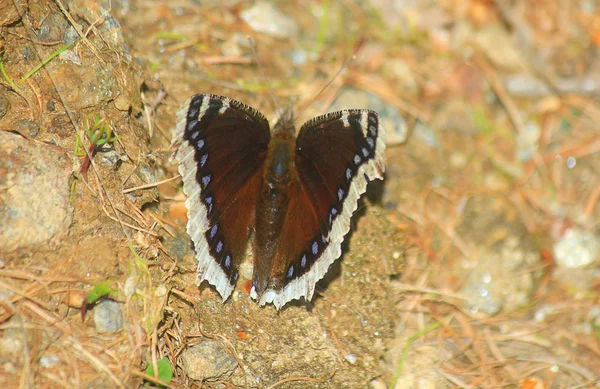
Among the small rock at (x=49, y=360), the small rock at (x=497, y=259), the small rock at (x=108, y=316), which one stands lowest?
the small rock at (x=497, y=259)

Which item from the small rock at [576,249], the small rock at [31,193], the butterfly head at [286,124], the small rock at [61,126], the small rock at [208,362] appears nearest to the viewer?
the small rock at [31,193]

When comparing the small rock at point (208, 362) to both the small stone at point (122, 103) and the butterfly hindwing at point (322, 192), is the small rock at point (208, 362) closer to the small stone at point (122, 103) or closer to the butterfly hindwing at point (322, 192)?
the butterfly hindwing at point (322, 192)

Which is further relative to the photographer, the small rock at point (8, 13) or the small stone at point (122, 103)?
the small stone at point (122, 103)

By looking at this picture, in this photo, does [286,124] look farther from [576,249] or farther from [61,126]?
A: [576,249]

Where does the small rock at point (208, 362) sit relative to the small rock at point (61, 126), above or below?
below

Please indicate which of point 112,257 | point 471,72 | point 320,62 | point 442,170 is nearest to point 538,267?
point 442,170

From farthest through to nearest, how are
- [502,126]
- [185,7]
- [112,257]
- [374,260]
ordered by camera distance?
1. [502,126]
2. [185,7]
3. [374,260]
4. [112,257]

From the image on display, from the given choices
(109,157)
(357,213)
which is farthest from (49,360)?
(357,213)

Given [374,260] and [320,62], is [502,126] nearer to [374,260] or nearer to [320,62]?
[320,62]

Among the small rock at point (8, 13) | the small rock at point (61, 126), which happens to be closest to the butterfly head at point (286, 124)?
the small rock at point (61, 126)
